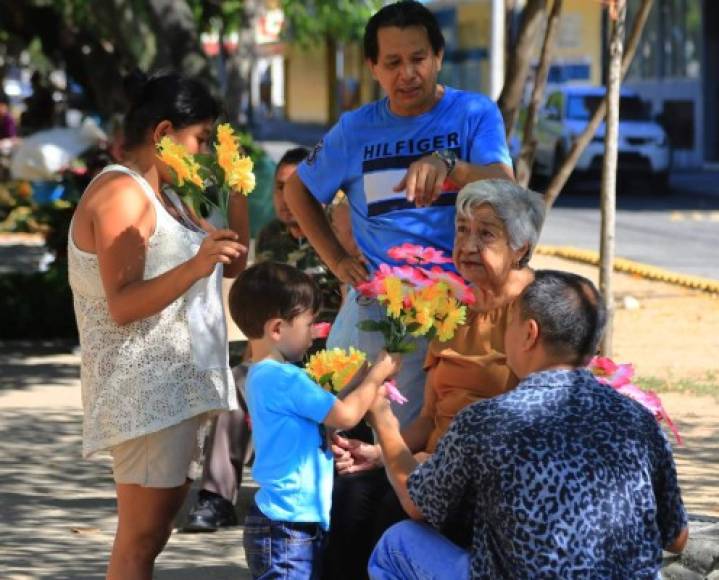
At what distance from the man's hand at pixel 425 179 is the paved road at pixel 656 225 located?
1138 centimetres

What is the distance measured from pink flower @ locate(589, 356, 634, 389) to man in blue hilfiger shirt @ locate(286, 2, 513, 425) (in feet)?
2.16

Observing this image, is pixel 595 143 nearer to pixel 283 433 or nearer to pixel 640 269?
pixel 640 269

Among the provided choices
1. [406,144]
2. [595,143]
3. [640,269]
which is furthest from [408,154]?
[595,143]

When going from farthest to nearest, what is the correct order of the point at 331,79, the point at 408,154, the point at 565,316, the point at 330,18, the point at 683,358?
the point at 331,79
the point at 330,18
the point at 683,358
the point at 408,154
the point at 565,316

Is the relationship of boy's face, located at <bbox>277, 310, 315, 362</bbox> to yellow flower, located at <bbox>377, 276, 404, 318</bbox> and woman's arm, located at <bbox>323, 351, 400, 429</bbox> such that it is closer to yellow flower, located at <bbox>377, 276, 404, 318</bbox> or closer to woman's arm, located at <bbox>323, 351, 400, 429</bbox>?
woman's arm, located at <bbox>323, 351, 400, 429</bbox>

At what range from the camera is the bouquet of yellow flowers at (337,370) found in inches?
174

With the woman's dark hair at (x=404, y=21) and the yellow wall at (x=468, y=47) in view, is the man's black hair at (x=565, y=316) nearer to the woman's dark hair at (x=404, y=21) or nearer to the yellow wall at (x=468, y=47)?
the woman's dark hair at (x=404, y=21)

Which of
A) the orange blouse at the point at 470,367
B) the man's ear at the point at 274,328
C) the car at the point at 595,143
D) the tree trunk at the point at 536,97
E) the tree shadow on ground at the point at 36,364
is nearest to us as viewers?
the man's ear at the point at 274,328

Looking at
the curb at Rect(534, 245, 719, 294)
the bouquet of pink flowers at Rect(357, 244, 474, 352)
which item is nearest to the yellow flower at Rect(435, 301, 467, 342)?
the bouquet of pink flowers at Rect(357, 244, 474, 352)

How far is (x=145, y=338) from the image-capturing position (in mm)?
4559

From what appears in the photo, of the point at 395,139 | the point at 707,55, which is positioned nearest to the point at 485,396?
the point at 395,139

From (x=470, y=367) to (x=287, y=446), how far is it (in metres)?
0.59

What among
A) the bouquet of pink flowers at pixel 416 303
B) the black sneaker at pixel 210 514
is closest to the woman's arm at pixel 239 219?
the bouquet of pink flowers at pixel 416 303

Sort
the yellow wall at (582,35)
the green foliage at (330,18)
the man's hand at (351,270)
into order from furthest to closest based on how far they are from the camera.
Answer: the yellow wall at (582,35) → the green foliage at (330,18) → the man's hand at (351,270)
